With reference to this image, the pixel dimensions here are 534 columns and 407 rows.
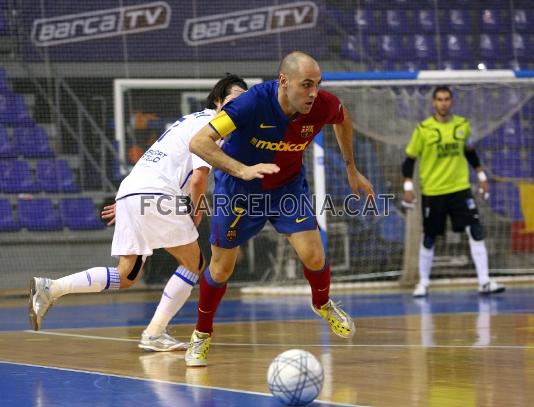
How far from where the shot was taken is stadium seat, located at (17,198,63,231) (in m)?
15.1

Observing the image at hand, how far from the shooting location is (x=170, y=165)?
718cm

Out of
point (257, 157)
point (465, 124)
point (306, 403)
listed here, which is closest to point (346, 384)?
point (306, 403)

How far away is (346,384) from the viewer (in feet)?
17.5

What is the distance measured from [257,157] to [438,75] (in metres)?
7.97

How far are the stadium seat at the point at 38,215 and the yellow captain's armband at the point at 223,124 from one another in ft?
32.3

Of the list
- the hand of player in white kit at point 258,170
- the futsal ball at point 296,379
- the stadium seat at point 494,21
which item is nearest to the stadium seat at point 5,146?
the stadium seat at point 494,21

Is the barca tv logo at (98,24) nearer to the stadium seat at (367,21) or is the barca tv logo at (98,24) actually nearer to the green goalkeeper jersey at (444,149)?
the stadium seat at (367,21)

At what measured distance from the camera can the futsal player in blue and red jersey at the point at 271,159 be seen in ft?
19.3

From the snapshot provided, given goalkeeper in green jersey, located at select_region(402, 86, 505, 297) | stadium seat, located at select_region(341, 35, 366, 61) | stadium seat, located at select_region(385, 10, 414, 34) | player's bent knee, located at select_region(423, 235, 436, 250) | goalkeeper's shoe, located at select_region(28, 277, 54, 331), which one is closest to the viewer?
goalkeeper's shoe, located at select_region(28, 277, 54, 331)

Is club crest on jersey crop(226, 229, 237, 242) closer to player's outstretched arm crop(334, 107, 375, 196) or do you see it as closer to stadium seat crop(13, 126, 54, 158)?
player's outstretched arm crop(334, 107, 375, 196)

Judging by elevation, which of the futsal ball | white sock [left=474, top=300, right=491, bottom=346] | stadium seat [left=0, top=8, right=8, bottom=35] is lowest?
white sock [left=474, top=300, right=491, bottom=346]

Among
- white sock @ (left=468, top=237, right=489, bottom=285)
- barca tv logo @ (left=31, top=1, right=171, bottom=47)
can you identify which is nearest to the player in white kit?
white sock @ (left=468, top=237, right=489, bottom=285)

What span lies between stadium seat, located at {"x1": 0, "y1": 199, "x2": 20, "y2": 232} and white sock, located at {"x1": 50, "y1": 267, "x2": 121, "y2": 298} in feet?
27.0

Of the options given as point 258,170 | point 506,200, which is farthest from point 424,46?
point 258,170
